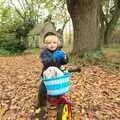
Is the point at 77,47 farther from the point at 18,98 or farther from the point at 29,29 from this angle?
the point at 29,29

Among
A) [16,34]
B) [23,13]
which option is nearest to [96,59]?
[16,34]

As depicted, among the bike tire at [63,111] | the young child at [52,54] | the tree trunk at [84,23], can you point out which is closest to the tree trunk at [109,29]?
the tree trunk at [84,23]

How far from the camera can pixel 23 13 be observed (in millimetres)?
47031

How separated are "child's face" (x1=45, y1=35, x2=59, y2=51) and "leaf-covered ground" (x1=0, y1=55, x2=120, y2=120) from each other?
46.4 inches

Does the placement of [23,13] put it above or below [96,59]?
above


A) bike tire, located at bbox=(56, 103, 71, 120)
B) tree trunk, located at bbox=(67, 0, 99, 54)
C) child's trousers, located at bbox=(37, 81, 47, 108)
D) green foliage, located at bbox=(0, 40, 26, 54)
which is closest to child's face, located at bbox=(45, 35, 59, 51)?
child's trousers, located at bbox=(37, 81, 47, 108)

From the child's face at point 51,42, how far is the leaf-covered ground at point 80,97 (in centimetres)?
118

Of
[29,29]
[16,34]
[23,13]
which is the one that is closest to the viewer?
[16,34]

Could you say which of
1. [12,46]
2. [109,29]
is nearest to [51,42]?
[109,29]

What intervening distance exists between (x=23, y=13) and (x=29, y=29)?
286 inches

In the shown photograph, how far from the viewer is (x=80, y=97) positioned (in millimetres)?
5859

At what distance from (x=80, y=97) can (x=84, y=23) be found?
18.1ft

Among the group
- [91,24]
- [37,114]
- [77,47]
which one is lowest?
[37,114]

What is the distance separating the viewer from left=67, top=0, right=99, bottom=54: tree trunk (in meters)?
10.8
